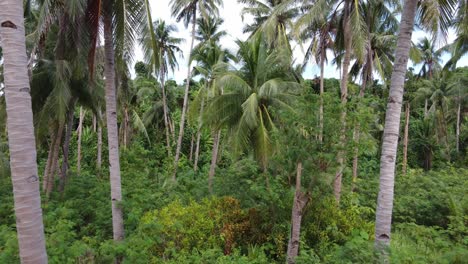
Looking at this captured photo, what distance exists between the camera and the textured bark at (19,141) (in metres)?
3.25

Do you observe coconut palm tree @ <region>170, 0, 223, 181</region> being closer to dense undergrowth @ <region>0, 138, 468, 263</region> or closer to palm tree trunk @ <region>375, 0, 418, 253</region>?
dense undergrowth @ <region>0, 138, 468, 263</region>

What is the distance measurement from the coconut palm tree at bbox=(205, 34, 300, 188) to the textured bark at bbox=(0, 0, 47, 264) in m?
8.79

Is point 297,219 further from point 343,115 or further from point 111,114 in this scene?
point 111,114

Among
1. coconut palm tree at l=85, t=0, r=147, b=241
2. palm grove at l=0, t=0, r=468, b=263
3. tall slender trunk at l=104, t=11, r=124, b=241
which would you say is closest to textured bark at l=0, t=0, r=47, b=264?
palm grove at l=0, t=0, r=468, b=263

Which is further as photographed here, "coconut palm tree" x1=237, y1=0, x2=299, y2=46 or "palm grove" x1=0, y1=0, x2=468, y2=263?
"coconut palm tree" x1=237, y1=0, x2=299, y2=46

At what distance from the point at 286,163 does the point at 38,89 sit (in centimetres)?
966

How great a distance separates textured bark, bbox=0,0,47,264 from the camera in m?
3.25

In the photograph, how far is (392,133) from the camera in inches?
206

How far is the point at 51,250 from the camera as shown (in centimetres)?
609

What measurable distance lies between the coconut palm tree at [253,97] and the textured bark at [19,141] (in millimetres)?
8792

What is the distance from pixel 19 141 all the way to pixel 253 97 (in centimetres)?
928

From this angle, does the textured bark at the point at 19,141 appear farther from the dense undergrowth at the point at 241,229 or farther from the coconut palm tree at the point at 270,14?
the coconut palm tree at the point at 270,14

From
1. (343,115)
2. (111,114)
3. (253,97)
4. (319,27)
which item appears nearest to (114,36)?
(111,114)

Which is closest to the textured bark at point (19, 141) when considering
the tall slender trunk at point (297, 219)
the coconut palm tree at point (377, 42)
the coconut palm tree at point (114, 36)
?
the coconut palm tree at point (114, 36)
